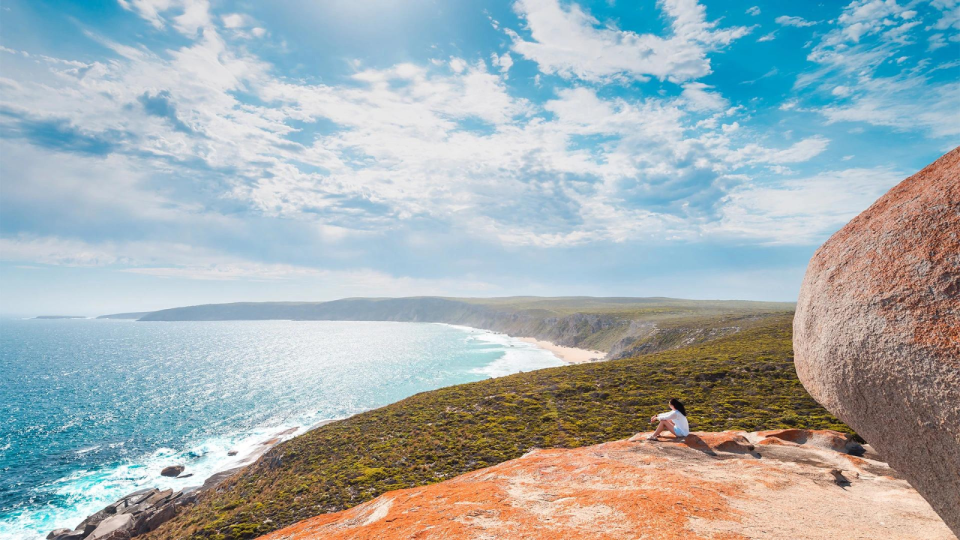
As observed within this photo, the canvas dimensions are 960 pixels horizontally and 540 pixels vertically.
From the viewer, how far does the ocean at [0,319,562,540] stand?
39.7 meters

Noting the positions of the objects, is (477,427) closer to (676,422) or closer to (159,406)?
(676,422)

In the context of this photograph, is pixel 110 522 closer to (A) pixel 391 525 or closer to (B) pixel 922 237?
(A) pixel 391 525

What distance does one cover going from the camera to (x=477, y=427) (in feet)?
91.7

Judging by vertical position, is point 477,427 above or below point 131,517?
above

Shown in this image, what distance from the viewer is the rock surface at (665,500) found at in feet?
22.4

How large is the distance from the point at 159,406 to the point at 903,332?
9479cm

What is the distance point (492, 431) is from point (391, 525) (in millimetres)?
19550

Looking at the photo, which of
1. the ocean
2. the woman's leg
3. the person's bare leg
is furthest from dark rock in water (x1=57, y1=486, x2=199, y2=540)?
the woman's leg

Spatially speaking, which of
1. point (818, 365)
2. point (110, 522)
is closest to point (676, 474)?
point (818, 365)

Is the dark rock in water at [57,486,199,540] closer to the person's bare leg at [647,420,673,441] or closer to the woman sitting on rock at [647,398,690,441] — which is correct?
the person's bare leg at [647,420,673,441]

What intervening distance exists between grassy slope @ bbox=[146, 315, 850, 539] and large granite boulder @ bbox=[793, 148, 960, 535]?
1861 cm

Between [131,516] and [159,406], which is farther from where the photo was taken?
[159,406]

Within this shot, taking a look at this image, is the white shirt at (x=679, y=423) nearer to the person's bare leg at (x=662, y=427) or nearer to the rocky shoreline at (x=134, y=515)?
the person's bare leg at (x=662, y=427)

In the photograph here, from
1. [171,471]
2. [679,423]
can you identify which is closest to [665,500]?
[679,423]
